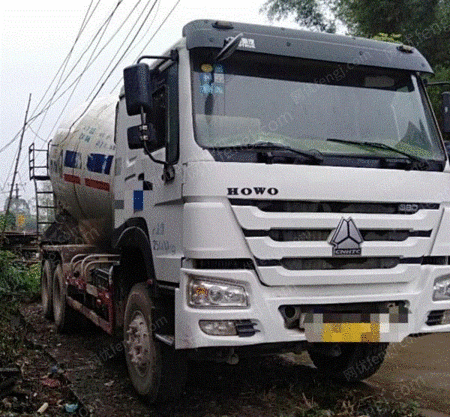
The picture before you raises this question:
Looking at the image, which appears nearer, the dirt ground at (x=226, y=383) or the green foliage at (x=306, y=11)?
the dirt ground at (x=226, y=383)

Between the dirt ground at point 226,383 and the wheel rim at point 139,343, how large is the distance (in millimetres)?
339

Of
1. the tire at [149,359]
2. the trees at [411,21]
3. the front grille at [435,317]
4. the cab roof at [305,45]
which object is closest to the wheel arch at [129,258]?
the tire at [149,359]

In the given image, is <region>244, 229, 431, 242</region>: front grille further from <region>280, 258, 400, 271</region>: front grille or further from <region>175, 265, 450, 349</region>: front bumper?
<region>175, 265, 450, 349</region>: front bumper

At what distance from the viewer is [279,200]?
4.02 meters

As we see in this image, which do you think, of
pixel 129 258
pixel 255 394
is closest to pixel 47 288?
pixel 129 258

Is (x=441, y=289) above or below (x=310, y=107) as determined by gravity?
below

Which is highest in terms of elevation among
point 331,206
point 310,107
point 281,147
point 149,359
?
point 310,107

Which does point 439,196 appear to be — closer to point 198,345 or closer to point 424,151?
point 424,151

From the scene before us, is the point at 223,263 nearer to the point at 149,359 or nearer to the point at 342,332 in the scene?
the point at 342,332

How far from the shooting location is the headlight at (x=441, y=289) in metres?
4.43

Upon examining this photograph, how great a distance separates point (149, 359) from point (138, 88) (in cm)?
192

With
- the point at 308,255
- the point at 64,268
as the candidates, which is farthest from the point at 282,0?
the point at 308,255

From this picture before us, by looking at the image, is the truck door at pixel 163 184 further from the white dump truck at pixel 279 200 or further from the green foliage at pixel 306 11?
the green foliage at pixel 306 11

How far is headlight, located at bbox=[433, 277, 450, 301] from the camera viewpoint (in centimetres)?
443
